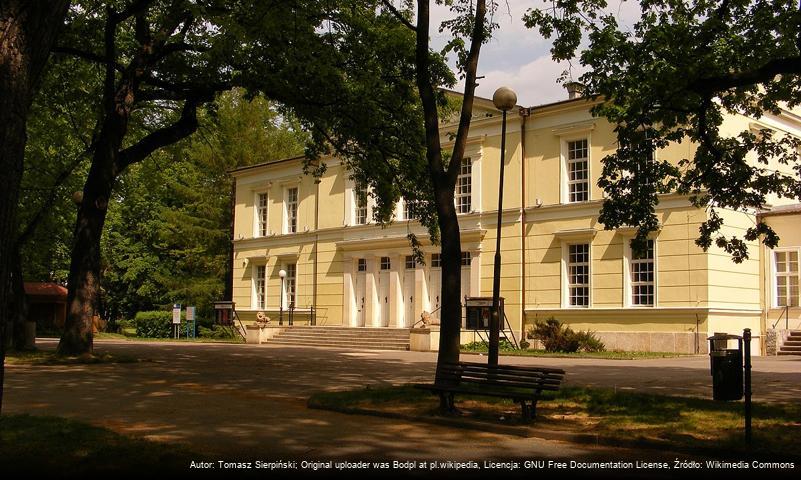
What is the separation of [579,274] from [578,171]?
388cm

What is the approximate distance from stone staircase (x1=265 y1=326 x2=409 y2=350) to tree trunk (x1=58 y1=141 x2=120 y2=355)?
13080 mm

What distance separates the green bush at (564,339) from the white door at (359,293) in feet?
38.9

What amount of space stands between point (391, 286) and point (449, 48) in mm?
23103

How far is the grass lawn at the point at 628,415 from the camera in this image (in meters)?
8.59

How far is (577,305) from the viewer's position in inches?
1148

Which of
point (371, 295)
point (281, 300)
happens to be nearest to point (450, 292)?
point (371, 295)

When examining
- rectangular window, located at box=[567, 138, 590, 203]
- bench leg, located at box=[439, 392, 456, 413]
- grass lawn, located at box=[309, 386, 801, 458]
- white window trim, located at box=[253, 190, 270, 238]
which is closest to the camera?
grass lawn, located at box=[309, 386, 801, 458]

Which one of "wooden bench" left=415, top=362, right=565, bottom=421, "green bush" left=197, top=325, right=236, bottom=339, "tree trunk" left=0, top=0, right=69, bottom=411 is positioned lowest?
"green bush" left=197, top=325, right=236, bottom=339

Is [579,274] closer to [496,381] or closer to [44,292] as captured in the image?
[496,381]

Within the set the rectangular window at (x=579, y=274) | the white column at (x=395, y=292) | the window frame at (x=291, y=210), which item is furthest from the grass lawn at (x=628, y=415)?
the window frame at (x=291, y=210)

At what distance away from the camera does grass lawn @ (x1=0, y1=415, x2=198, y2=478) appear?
675 centimetres

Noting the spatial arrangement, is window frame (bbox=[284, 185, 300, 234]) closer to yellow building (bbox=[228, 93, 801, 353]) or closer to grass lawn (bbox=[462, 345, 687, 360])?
yellow building (bbox=[228, 93, 801, 353])

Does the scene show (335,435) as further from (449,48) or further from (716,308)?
(716,308)

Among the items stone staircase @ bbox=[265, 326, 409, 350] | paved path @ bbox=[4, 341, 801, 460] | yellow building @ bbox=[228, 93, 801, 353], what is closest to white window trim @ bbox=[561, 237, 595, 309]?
yellow building @ bbox=[228, 93, 801, 353]
